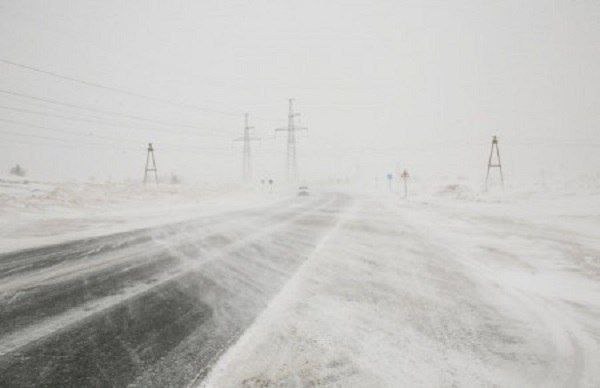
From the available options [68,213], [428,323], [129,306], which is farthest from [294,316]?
[68,213]

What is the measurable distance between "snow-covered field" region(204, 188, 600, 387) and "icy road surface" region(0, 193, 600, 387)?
0.02 m

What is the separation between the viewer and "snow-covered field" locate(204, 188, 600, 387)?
2.51 metres

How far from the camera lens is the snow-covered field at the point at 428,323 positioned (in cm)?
251

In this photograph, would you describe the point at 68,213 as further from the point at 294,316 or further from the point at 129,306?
the point at 294,316

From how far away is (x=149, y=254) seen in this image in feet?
20.7

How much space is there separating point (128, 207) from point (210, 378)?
16.2 m

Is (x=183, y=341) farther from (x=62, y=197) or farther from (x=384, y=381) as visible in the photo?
(x=62, y=197)

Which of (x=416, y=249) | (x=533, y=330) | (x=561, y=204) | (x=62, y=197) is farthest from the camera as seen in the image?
(x=561, y=204)

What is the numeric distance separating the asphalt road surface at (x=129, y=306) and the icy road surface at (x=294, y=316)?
0.06ft

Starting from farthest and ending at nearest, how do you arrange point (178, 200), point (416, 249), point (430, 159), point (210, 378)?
1. point (430, 159)
2. point (178, 200)
3. point (416, 249)
4. point (210, 378)

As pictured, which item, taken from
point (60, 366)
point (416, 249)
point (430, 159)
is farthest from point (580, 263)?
point (430, 159)

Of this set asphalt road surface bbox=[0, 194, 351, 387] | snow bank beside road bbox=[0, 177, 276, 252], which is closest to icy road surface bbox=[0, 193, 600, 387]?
asphalt road surface bbox=[0, 194, 351, 387]

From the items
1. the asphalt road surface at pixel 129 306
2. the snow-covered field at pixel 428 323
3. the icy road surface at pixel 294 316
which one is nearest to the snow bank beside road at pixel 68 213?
the asphalt road surface at pixel 129 306

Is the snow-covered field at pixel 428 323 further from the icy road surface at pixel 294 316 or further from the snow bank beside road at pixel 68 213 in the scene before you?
the snow bank beside road at pixel 68 213
